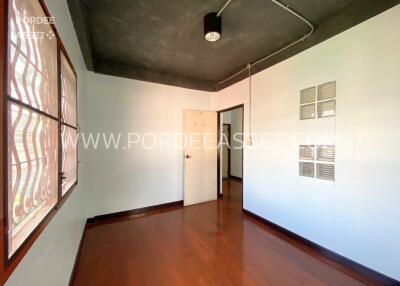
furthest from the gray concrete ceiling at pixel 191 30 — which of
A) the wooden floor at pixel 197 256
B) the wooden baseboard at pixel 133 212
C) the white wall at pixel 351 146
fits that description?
the wooden floor at pixel 197 256

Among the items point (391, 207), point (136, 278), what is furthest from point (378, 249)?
point (136, 278)

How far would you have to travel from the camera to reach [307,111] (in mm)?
2311

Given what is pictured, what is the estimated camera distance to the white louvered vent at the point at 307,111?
2.25 m

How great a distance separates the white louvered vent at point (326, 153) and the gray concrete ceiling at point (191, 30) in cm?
128

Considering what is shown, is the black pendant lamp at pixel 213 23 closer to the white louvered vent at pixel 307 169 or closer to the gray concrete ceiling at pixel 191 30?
the gray concrete ceiling at pixel 191 30

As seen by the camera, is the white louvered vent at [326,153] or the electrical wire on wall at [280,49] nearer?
the electrical wire on wall at [280,49]

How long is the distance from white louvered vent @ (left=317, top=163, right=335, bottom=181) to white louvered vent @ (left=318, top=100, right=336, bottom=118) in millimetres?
595

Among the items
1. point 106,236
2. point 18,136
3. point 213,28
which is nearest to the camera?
point 18,136

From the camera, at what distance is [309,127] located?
229 cm

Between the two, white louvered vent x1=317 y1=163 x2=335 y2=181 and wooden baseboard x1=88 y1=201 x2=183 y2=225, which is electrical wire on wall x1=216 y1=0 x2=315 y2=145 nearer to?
white louvered vent x1=317 y1=163 x2=335 y2=181

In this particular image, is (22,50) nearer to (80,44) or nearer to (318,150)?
(80,44)

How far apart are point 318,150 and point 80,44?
3160 millimetres

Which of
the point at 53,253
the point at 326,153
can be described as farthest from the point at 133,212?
the point at 326,153

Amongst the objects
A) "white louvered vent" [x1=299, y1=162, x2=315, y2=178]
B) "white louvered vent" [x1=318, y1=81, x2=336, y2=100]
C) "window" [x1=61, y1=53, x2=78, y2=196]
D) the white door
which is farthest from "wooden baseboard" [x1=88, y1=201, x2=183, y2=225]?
"white louvered vent" [x1=318, y1=81, x2=336, y2=100]
